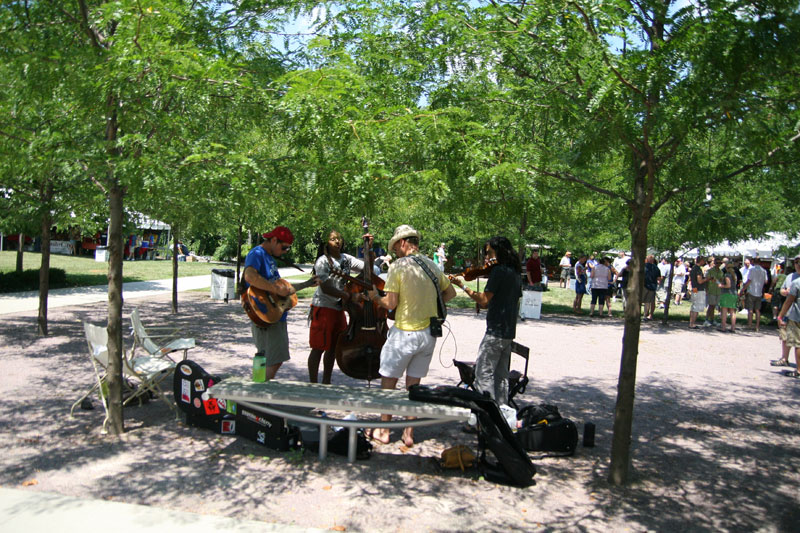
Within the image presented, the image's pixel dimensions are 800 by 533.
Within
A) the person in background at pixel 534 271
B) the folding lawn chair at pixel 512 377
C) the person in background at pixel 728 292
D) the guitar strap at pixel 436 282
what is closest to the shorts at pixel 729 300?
the person in background at pixel 728 292

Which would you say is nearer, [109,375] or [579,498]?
[579,498]

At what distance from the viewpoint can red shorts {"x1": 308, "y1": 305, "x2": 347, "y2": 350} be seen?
6207 millimetres

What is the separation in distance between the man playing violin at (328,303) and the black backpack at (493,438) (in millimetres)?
1639

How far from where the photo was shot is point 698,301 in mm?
14797

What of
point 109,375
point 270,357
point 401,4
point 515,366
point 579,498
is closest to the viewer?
point 579,498

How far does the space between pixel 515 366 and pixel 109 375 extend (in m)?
5.62

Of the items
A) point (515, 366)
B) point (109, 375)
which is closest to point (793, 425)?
point (515, 366)

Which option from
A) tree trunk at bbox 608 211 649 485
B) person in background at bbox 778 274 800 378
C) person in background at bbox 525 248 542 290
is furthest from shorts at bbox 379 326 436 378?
person in background at bbox 525 248 542 290

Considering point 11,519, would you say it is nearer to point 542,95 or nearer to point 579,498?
point 579,498

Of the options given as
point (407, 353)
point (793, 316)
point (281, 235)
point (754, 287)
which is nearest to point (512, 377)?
point (407, 353)

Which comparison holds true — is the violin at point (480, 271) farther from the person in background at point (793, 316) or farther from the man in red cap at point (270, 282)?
the person in background at point (793, 316)

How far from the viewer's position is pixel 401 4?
615 centimetres

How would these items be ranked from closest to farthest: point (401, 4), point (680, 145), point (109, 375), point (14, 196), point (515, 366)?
1. point (680, 145)
2. point (109, 375)
3. point (401, 4)
4. point (515, 366)
5. point (14, 196)

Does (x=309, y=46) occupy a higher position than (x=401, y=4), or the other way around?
(x=401, y=4)
